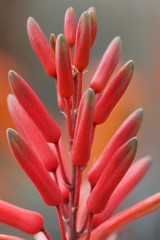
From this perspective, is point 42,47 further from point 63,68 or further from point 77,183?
point 77,183

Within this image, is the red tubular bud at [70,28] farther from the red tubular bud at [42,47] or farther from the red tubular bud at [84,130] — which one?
the red tubular bud at [84,130]

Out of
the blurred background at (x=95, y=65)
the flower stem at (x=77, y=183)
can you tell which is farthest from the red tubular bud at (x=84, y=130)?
the blurred background at (x=95, y=65)

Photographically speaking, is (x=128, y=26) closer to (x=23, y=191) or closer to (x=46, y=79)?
(x=46, y=79)

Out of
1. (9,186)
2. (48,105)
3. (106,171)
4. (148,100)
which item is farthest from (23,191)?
(106,171)

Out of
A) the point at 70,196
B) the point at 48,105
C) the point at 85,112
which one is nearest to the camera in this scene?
the point at 85,112

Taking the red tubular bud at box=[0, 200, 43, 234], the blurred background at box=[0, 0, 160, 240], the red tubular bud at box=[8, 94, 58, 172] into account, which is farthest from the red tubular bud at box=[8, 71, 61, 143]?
the blurred background at box=[0, 0, 160, 240]
